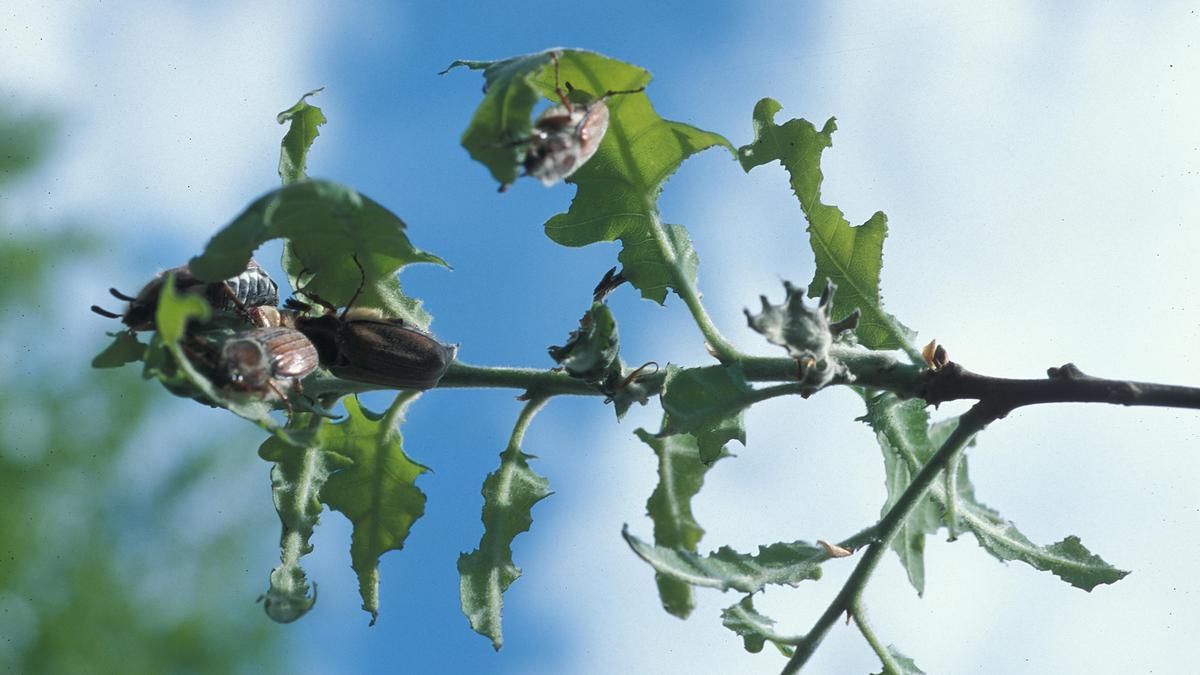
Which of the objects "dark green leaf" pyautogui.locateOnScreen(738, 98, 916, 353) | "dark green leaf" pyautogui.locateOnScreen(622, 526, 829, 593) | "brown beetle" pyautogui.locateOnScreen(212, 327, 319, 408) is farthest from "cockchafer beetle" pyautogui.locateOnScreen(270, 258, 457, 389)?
"dark green leaf" pyautogui.locateOnScreen(738, 98, 916, 353)

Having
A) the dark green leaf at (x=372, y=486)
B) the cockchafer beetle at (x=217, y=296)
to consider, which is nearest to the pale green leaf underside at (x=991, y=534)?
the dark green leaf at (x=372, y=486)

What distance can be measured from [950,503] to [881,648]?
0.46 metres

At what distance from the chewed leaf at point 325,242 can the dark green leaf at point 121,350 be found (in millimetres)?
242

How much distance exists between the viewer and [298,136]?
8.93ft

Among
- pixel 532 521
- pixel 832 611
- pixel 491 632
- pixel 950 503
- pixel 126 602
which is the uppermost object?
pixel 950 503

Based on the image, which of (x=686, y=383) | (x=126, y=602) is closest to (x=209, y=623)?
(x=126, y=602)

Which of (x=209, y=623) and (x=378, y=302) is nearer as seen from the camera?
(x=378, y=302)

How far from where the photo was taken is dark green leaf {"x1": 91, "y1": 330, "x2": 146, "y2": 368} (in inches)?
87.2

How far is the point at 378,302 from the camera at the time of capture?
2666 mm

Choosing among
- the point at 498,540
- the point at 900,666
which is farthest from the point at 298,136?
the point at 900,666

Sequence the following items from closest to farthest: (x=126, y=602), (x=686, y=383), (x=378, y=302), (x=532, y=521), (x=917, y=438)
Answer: (x=686, y=383)
(x=378, y=302)
(x=532, y=521)
(x=917, y=438)
(x=126, y=602)

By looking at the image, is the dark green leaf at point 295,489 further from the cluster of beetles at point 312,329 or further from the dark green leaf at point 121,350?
the dark green leaf at point 121,350

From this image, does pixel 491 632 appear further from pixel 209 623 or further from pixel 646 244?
pixel 209 623

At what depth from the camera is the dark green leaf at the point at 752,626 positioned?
2717 mm
